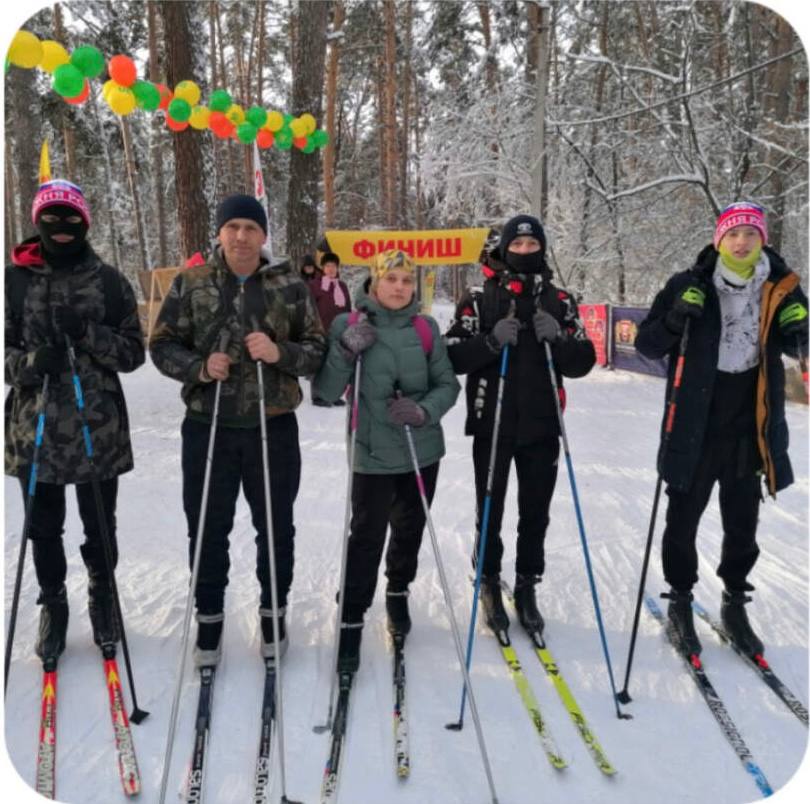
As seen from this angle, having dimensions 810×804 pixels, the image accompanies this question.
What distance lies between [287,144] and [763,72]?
9194 mm

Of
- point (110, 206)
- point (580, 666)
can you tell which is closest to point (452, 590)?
point (580, 666)

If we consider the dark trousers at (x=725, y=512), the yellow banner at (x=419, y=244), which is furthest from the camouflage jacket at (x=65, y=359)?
the yellow banner at (x=419, y=244)

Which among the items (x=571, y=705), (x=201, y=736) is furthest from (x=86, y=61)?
(x=571, y=705)

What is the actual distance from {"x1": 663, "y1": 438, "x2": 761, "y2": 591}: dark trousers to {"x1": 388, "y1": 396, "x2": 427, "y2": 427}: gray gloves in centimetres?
142

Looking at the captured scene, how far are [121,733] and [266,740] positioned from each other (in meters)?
0.61

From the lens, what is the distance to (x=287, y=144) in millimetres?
9312

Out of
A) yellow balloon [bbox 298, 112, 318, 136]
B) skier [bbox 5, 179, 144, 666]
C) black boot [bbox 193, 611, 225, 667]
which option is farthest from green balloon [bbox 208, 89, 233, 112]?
black boot [bbox 193, 611, 225, 667]

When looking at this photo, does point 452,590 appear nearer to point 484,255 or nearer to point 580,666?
point 580,666

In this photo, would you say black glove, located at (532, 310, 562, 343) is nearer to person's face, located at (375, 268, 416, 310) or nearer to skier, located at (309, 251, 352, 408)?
person's face, located at (375, 268, 416, 310)

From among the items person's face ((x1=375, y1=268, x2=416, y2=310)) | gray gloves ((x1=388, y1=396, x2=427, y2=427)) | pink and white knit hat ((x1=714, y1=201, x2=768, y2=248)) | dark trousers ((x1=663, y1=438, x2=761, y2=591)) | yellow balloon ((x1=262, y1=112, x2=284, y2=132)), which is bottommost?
dark trousers ((x1=663, y1=438, x2=761, y2=591))

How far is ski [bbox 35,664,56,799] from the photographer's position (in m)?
2.32

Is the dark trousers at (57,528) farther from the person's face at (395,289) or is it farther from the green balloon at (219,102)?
the green balloon at (219,102)

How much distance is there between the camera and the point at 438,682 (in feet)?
9.59

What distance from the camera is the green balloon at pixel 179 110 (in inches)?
288
